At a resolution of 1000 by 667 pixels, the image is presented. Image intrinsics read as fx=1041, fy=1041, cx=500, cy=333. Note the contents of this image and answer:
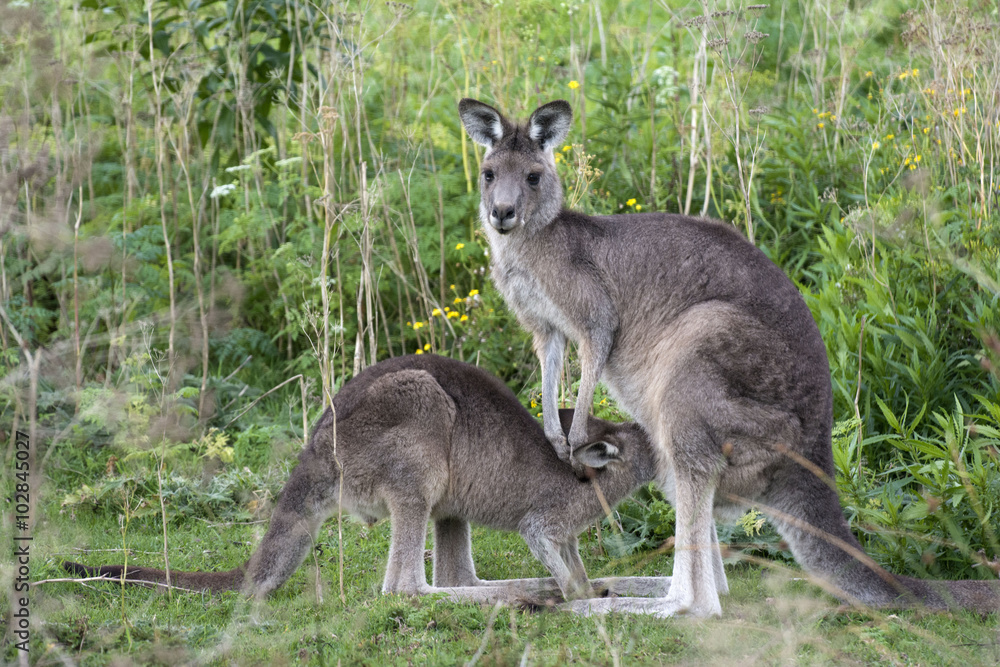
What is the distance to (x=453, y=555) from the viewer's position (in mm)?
5535

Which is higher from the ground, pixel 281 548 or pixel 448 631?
pixel 281 548

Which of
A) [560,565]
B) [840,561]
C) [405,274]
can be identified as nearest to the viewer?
[840,561]

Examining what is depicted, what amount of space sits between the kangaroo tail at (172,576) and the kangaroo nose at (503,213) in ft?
7.18

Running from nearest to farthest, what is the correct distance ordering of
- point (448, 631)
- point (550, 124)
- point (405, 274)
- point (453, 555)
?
1. point (448, 631)
2. point (453, 555)
3. point (550, 124)
4. point (405, 274)

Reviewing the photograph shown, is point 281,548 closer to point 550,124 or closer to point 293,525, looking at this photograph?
point 293,525

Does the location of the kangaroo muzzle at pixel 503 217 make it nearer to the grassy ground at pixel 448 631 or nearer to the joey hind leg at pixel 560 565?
the joey hind leg at pixel 560 565

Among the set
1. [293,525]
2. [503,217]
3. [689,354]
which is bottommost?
[293,525]

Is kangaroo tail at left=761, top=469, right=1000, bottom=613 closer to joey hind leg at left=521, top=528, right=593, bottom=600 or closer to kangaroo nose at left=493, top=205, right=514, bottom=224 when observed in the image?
joey hind leg at left=521, top=528, right=593, bottom=600

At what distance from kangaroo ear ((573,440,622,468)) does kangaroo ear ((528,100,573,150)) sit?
166cm

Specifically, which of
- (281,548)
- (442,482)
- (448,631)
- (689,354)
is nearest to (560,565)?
(442,482)

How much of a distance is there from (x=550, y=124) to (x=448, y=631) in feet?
8.87

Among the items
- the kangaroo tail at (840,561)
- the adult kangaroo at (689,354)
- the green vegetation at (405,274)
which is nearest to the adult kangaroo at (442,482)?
the adult kangaroo at (689,354)

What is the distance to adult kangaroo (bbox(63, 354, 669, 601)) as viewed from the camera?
5125 millimetres

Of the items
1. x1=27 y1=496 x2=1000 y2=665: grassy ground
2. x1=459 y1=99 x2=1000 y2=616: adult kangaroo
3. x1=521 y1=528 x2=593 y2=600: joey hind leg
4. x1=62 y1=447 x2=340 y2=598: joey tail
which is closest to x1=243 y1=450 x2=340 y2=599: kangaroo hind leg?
x1=62 y1=447 x2=340 y2=598: joey tail
